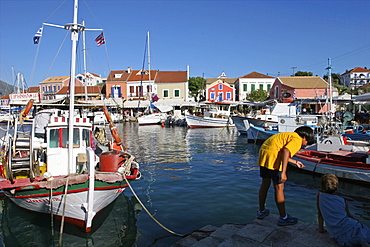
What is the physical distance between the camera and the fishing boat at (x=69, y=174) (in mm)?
7023

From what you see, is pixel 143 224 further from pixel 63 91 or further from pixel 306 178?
pixel 63 91

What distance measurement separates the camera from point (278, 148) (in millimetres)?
5328

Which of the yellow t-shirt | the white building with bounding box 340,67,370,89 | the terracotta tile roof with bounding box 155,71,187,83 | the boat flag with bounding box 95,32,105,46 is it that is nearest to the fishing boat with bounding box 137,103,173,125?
the terracotta tile roof with bounding box 155,71,187,83

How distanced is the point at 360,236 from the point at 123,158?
656 cm

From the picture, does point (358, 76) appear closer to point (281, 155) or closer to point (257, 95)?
point (257, 95)

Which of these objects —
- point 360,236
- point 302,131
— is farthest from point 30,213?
point 360,236

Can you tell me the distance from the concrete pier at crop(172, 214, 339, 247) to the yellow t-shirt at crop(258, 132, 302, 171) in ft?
3.45

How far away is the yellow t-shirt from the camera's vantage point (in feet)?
17.2

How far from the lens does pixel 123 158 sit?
9.11 m

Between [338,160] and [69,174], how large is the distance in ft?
32.3

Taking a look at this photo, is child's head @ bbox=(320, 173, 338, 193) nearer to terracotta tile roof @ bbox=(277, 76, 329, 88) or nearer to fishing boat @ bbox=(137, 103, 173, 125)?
fishing boat @ bbox=(137, 103, 173, 125)

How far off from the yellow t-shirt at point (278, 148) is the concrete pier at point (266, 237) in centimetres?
105

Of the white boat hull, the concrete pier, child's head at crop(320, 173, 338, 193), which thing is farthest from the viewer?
the white boat hull

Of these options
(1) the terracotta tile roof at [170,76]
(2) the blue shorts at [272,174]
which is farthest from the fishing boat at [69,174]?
(1) the terracotta tile roof at [170,76]
